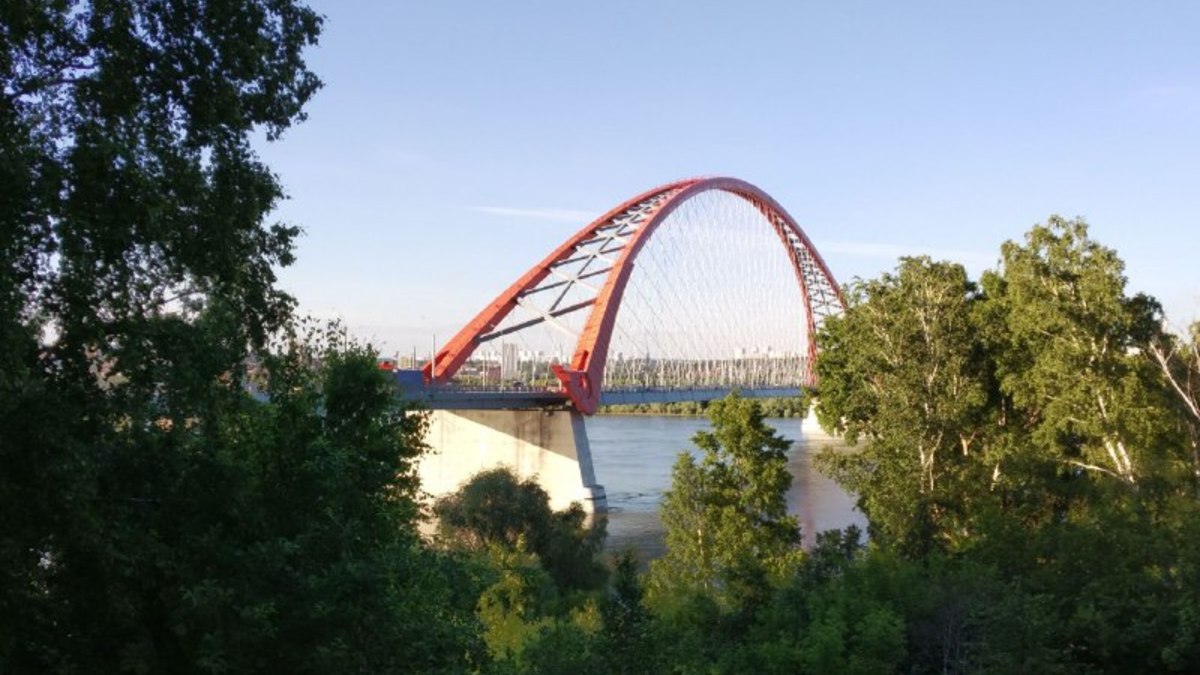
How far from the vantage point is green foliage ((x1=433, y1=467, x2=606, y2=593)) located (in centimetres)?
2659

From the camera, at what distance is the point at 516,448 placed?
45562mm

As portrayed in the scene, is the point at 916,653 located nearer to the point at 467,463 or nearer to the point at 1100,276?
the point at 1100,276

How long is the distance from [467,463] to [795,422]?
5627 centimetres

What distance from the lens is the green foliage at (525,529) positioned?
2659 cm

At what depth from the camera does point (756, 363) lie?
215 feet

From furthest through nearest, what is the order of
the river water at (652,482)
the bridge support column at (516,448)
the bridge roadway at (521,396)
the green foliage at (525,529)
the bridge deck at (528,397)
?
the bridge support column at (516,448)
the bridge deck at (528,397)
the bridge roadway at (521,396)
the river water at (652,482)
the green foliage at (525,529)

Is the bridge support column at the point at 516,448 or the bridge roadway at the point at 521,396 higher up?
the bridge roadway at the point at 521,396

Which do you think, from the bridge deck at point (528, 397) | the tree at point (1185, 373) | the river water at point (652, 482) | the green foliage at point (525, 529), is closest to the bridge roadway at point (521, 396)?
the bridge deck at point (528, 397)

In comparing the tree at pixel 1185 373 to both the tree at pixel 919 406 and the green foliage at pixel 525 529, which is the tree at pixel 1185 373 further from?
the green foliage at pixel 525 529

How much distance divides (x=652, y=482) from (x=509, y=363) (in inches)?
345

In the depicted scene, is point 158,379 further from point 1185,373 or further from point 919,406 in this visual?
point 1185,373

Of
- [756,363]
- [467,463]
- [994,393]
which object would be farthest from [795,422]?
[994,393]

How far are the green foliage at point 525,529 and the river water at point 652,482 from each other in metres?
1.82

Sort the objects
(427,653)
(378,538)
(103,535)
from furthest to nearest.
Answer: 1. (378,538)
2. (427,653)
3. (103,535)
